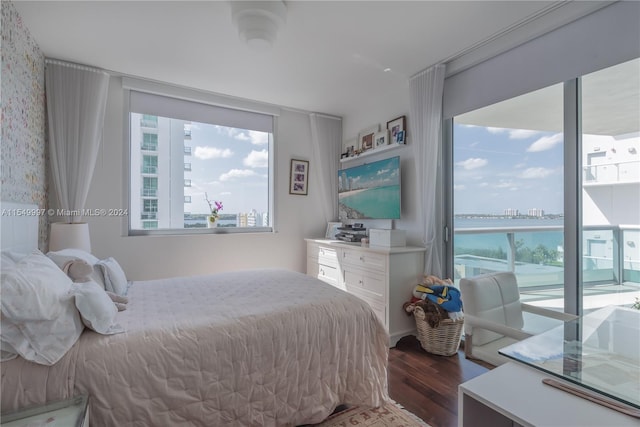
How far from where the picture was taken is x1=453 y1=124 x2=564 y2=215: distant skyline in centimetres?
215

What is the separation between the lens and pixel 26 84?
2.22m

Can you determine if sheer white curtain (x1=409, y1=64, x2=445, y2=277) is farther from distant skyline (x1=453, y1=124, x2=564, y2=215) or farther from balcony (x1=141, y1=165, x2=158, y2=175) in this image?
balcony (x1=141, y1=165, x2=158, y2=175)

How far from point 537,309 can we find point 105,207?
3742 mm

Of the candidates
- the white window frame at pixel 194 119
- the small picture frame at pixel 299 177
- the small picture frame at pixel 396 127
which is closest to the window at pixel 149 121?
the white window frame at pixel 194 119

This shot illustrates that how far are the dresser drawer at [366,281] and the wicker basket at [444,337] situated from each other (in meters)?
0.45

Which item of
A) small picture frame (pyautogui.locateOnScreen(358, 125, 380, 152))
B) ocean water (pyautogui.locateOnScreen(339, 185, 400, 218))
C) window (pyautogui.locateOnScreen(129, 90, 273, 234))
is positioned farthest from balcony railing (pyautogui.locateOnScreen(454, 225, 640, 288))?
window (pyautogui.locateOnScreen(129, 90, 273, 234))

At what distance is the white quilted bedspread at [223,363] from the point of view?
45.2 inches

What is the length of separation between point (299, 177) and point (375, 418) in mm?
2937

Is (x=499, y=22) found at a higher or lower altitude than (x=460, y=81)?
higher

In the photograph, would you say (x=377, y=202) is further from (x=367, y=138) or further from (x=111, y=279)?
(x=111, y=279)

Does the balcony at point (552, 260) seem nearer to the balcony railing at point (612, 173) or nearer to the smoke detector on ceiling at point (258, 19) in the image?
the balcony railing at point (612, 173)

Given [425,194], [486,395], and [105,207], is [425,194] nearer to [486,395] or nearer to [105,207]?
[486,395]

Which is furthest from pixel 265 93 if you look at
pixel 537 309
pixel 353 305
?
pixel 537 309

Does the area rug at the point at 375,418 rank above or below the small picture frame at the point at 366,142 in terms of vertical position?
below
